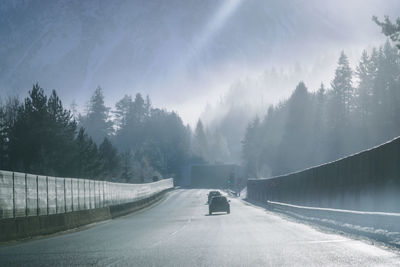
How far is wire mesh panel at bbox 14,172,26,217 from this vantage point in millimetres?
20109

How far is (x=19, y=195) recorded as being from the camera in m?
20.4

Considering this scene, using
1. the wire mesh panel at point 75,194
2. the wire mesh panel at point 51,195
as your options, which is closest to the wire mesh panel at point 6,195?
the wire mesh panel at point 51,195

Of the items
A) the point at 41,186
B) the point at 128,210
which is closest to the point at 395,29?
the point at 128,210

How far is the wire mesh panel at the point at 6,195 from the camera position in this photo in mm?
18906

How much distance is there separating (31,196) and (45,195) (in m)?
1.91

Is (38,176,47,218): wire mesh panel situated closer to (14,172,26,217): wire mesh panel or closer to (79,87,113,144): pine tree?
(14,172,26,217): wire mesh panel

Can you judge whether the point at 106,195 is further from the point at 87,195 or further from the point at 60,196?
the point at 60,196

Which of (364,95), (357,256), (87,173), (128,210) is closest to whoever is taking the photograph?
(357,256)

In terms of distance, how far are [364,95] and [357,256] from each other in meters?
96.9

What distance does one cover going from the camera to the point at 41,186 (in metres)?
23.1

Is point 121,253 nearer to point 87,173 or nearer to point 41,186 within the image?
point 41,186

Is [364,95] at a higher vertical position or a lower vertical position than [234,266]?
higher

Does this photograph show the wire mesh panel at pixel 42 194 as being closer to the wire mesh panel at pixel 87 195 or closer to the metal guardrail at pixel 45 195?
the metal guardrail at pixel 45 195

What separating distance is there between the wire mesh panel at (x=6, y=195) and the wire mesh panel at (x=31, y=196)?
1.64m
